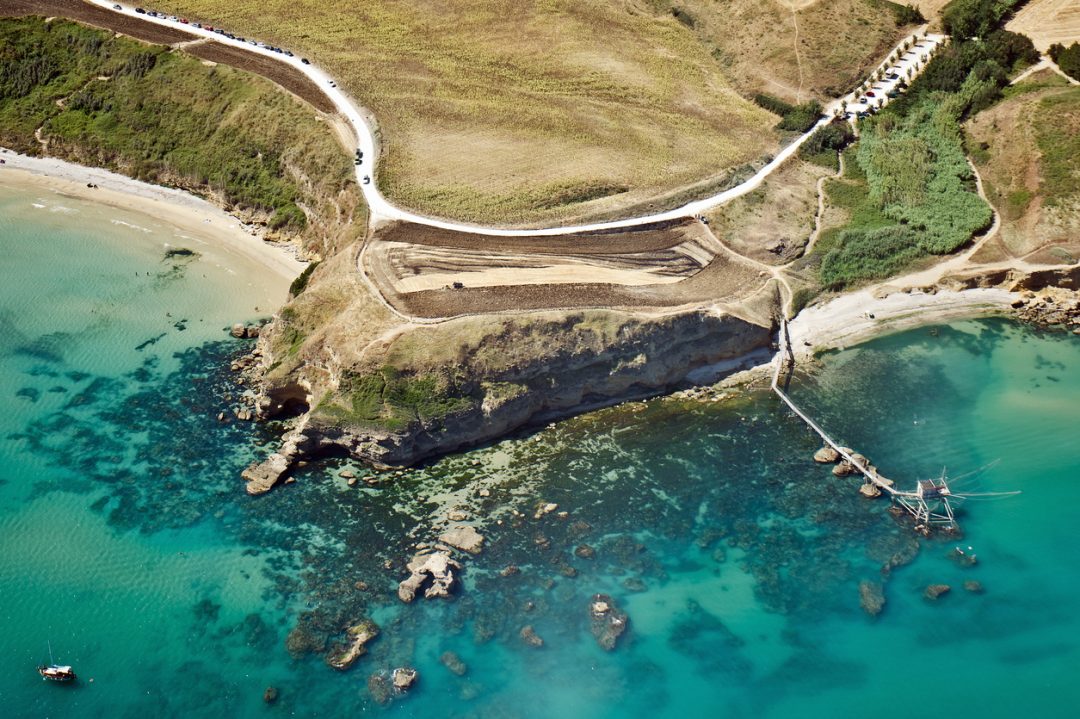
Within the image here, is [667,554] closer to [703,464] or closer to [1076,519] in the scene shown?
[703,464]

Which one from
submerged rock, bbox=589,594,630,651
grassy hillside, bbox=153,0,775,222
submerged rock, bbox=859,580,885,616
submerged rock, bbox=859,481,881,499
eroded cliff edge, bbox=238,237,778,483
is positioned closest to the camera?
submerged rock, bbox=589,594,630,651

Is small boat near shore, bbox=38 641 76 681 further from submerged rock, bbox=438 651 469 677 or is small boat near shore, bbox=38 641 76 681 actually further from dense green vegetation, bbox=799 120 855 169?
dense green vegetation, bbox=799 120 855 169

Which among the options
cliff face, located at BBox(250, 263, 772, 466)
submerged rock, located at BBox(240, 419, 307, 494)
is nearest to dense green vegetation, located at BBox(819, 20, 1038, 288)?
cliff face, located at BBox(250, 263, 772, 466)

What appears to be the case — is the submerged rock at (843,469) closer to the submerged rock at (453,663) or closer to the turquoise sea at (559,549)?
the turquoise sea at (559,549)

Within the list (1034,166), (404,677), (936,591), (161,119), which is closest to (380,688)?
(404,677)

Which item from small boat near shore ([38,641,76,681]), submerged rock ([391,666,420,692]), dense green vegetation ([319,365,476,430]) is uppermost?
dense green vegetation ([319,365,476,430])

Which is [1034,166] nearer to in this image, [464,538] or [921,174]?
[921,174]
